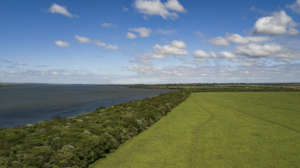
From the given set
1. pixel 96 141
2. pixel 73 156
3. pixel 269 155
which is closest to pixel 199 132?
pixel 269 155

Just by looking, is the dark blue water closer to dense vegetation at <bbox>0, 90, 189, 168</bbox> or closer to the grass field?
dense vegetation at <bbox>0, 90, 189, 168</bbox>

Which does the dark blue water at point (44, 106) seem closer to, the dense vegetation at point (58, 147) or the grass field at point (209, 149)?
the dense vegetation at point (58, 147)

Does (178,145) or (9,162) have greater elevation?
(9,162)

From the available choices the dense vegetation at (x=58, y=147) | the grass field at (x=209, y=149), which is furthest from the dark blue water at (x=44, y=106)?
the grass field at (x=209, y=149)

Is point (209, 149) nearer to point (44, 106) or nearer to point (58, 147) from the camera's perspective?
point (58, 147)

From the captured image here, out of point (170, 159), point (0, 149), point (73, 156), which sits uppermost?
point (0, 149)

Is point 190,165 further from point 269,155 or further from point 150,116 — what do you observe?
point 150,116

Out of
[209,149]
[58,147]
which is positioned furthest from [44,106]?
[209,149]

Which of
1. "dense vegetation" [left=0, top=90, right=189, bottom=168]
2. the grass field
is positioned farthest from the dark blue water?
the grass field

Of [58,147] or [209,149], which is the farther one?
[209,149]

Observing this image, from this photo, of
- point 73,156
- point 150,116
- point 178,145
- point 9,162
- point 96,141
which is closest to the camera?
point 9,162

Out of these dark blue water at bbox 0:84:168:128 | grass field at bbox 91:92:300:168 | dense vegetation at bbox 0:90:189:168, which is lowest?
dark blue water at bbox 0:84:168:128
